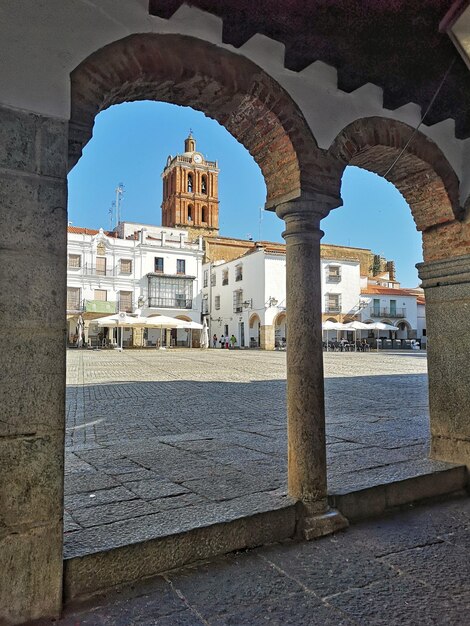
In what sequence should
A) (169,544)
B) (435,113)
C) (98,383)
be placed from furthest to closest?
1. (98,383)
2. (435,113)
3. (169,544)

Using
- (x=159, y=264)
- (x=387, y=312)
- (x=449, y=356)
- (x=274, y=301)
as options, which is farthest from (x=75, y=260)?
(x=449, y=356)

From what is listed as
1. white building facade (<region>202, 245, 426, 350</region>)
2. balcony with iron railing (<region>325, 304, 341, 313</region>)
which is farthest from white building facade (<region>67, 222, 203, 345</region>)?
balcony with iron railing (<region>325, 304, 341, 313</region>)

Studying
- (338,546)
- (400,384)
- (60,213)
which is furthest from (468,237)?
(400,384)

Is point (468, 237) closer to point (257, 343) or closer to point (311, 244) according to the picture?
point (311, 244)

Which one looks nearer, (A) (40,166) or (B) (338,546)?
(A) (40,166)

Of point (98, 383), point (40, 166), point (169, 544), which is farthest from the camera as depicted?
point (98, 383)

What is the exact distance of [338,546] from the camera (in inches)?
99.9

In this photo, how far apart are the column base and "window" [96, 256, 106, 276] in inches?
1270

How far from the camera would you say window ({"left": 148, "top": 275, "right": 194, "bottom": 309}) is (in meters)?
34.8

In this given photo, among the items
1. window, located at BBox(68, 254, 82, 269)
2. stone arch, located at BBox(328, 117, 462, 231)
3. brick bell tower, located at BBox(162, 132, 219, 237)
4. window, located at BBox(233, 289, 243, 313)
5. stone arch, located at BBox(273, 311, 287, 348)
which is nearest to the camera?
stone arch, located at BBox(328, 117, 462, 231)

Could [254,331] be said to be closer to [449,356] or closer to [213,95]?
[449,356]

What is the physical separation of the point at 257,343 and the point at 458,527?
105 ft

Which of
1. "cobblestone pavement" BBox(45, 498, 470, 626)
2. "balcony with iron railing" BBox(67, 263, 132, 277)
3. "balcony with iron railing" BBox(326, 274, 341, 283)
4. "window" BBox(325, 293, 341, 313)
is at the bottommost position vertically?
"cobblestone pavement" BBox(45, 498, 470, 626)

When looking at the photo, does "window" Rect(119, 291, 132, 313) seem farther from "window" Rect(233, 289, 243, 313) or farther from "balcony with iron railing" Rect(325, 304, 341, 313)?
"balcony with iron railing" Rect(325, 304, 341, 313)
